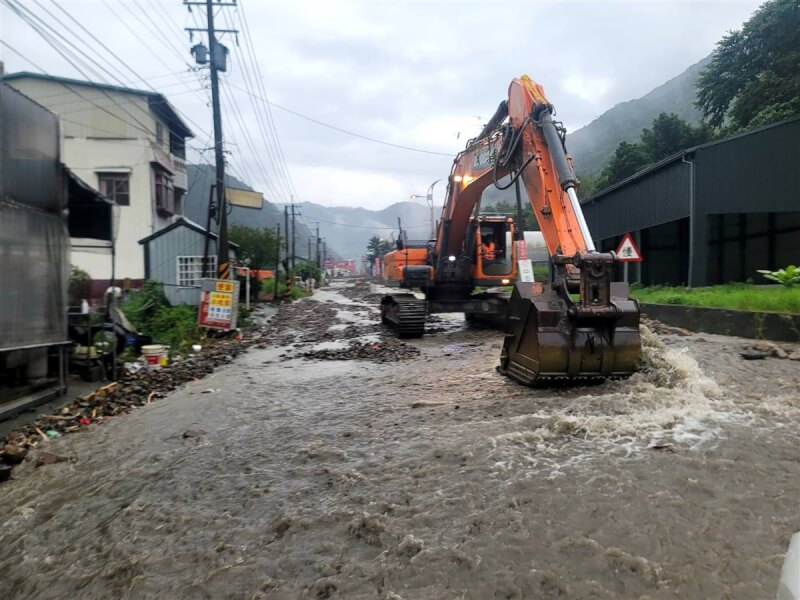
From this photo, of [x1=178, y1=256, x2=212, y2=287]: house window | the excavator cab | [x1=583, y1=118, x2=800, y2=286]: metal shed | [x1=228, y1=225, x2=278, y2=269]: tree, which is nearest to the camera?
the excavator cab

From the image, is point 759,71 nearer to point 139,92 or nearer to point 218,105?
point 218,105

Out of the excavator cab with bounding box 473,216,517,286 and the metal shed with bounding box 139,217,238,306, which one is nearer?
the excavator cab with bounding box 473,216,517,286

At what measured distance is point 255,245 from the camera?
27844 millimetres

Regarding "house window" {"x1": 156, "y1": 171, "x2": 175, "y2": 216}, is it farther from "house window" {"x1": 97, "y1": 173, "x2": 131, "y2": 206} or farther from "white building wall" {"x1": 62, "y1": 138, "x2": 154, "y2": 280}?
"house window" {"x1": 97, "y1": 173, "x2": 131, "y2": 206}

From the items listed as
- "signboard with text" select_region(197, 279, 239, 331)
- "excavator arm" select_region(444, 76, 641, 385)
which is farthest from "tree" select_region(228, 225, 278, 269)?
"excavator arm" select_region(444, 76, 641, 385)

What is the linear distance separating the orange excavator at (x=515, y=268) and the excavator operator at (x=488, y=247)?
3 centimetres

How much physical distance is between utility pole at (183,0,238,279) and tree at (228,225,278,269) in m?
11.2

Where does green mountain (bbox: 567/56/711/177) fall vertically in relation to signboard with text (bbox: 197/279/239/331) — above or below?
above

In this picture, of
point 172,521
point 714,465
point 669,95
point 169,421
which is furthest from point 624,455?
point 669,95

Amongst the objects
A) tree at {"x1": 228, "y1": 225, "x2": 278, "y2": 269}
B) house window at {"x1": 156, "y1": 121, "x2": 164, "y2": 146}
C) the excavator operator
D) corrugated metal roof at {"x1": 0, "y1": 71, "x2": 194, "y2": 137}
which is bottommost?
the excavator operator

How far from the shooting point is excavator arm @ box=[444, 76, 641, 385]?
568 cm

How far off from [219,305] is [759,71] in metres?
27.1

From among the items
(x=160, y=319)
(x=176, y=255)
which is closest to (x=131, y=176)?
(x=176, y=255)

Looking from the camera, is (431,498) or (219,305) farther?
(219,305)
